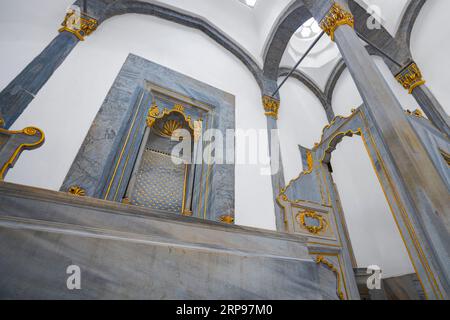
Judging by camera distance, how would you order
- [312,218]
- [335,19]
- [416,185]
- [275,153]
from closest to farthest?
[416,185], [312,218], [335,19], [275,153]

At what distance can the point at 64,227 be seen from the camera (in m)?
1.36

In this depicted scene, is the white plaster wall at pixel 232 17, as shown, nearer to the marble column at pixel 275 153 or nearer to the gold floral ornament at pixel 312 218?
the marble column at pixel 275 153

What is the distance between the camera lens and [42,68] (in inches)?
143

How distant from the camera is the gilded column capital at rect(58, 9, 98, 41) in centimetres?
427

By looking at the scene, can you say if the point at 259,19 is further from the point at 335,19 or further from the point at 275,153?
the point at 275,153

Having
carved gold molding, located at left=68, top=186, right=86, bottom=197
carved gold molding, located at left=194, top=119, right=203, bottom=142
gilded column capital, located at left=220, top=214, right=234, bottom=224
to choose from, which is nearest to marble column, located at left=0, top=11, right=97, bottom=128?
carved gold molding, located at left=68, top=186, right=86, bottom=197

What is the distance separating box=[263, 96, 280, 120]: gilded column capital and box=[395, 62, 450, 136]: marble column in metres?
3.27

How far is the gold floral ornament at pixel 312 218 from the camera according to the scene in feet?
10.6

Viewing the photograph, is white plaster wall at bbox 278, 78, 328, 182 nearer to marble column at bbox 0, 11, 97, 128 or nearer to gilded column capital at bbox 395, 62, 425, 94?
gilded column capital at bbox 395, 62, 425, 94

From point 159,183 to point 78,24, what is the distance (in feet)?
11.7

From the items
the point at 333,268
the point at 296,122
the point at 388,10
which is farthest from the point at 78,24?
the point at 388,10

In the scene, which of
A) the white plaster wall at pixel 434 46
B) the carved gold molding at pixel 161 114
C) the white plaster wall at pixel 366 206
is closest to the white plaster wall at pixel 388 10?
the white plaster wall at pixel 434 46
